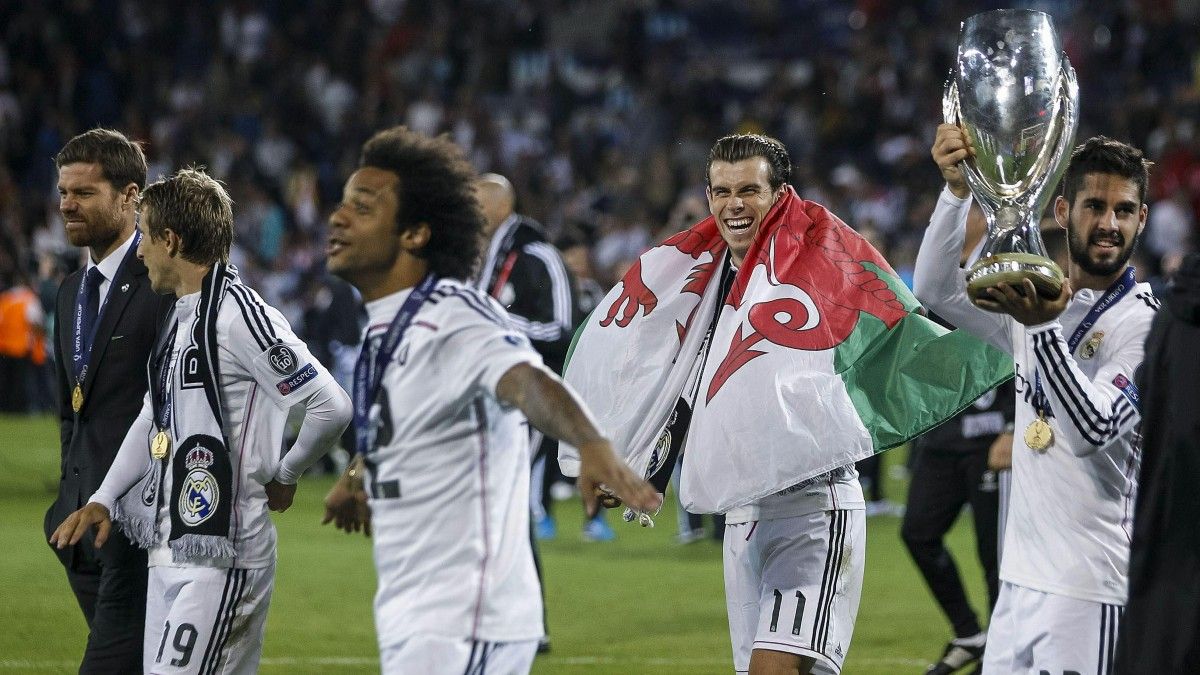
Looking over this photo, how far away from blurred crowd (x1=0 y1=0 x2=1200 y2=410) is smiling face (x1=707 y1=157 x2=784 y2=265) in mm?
13630

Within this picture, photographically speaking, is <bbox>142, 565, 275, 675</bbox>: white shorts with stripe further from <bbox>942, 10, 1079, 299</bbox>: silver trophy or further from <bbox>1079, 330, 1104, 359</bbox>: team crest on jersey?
<bbox>1079, 330, 1104, 359</bbox>: team crest on jersey

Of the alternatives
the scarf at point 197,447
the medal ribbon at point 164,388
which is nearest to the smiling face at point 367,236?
the scarf at point 197,447

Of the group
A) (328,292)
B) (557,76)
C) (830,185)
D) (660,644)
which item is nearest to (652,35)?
(557,76)

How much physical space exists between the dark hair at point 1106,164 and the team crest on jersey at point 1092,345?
0.42 metres

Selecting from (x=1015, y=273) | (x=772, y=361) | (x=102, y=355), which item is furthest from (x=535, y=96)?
(x=1015, y=273)

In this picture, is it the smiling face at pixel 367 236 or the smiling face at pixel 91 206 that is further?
the smiling face at pixel 91 206

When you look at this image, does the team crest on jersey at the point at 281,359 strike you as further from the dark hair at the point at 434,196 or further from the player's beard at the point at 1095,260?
the player's beard at the point at 1095,260

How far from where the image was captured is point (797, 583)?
5.21 meters

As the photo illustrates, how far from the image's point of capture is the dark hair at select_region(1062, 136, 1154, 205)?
4.82 meters

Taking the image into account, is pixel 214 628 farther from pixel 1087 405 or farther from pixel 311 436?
pixel 1087 405

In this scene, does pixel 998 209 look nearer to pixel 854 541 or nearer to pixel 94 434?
pixel 854 541

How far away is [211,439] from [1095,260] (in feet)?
8.77

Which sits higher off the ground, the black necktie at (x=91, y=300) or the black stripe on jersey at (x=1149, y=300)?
the black stripe on jersey at (x=1149, y=300)

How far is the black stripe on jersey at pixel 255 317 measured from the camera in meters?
4.93
